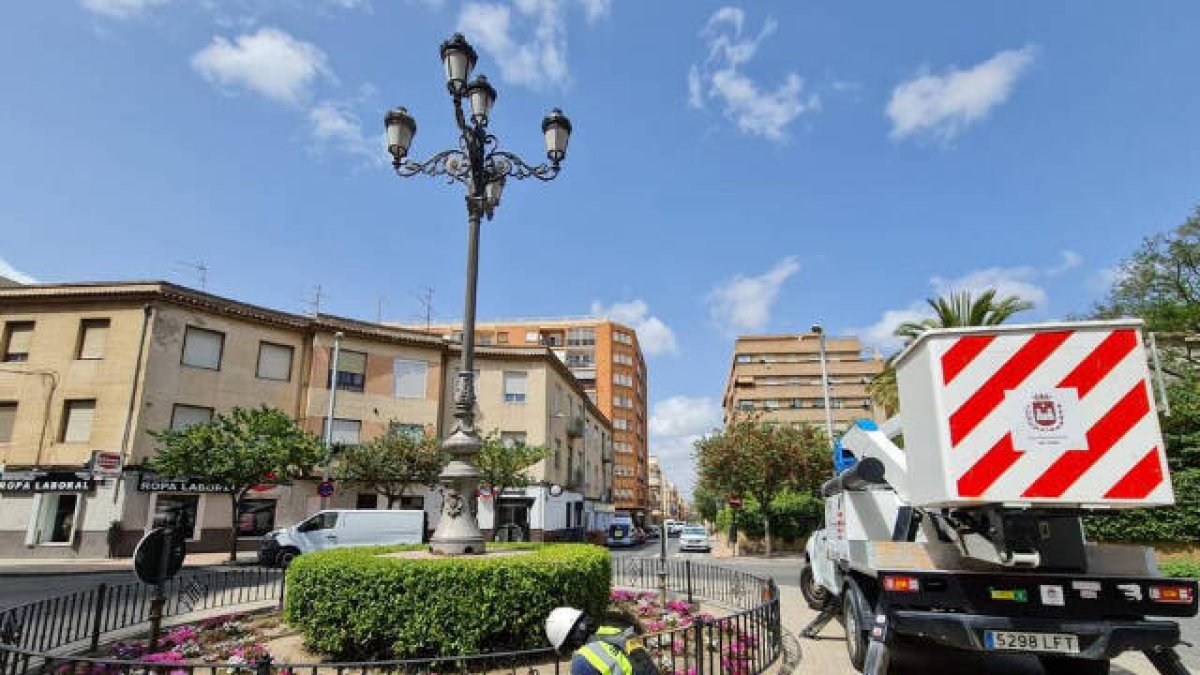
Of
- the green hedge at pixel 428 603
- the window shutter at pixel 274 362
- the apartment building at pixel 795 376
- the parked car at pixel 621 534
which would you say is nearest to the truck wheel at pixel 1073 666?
the green hedge at pixel 428 603

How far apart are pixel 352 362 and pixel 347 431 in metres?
3.29

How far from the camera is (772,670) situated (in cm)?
695

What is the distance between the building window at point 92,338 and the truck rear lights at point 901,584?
91.8 feet

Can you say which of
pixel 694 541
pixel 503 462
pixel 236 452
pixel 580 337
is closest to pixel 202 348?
pixel 236 452

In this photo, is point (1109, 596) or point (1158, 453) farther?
point (1109, 596)

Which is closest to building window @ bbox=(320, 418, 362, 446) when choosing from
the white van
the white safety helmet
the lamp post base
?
the white van

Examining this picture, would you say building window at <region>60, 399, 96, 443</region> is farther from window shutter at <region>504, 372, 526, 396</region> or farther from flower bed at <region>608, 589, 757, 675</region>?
flower bed at <region>608, 589, 757, 675</region>

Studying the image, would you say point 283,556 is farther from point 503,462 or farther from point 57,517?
point 57,517

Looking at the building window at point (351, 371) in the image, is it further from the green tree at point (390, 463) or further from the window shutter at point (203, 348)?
the window shutter at point (203, 348)

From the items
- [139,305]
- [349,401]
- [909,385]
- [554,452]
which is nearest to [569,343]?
[554,452]

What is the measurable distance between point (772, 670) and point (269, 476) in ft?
65.6

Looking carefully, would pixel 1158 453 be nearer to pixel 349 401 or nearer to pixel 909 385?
pixel 909 385

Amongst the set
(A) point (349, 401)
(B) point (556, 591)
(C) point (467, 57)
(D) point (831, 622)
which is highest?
(C) point (467, 57)

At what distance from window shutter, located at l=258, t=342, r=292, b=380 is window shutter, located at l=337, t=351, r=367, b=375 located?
2.14 meters
